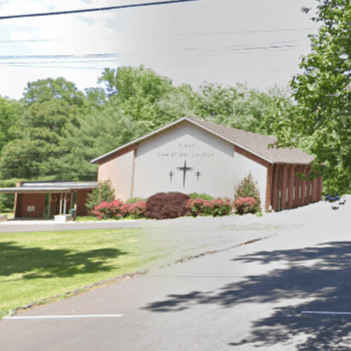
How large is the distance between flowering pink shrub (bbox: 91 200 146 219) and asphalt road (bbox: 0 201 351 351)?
68.0ft

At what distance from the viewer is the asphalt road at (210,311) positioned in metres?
8.23

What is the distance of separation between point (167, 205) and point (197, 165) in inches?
190

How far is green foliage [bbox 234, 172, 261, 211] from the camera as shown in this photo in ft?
120

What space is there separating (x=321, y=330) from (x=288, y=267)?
6.58m

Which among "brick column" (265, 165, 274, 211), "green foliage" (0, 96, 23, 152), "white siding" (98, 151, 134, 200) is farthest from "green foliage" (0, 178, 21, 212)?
"brick column" (265, 165, 274, 211)

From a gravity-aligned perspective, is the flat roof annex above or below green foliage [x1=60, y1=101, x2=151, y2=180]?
below

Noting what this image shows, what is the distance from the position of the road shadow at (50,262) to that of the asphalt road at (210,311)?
3.14 m

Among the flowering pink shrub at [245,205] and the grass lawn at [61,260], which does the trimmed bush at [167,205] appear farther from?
the grass lawn at [61,260]

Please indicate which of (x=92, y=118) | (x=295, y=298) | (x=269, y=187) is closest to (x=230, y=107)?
(x=92, y=118)

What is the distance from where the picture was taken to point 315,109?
14.5 m

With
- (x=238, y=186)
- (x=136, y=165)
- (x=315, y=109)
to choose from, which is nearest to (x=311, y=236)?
(x=315, y=109)

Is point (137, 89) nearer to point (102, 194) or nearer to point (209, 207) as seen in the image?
point (102, 194)

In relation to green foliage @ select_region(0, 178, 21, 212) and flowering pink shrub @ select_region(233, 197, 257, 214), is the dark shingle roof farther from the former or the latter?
green foliage @ select_region(0, 178, 21, 212)

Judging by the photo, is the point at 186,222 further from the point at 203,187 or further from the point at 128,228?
the point at 203,187
